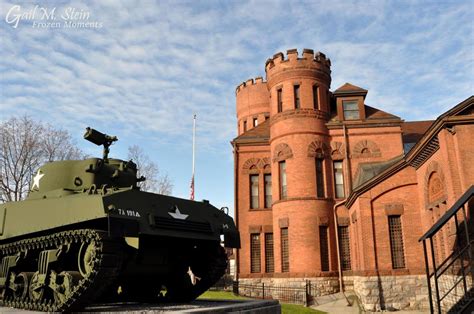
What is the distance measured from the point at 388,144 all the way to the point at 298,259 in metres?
8.71

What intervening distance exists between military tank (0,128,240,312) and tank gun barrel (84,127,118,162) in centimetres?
2

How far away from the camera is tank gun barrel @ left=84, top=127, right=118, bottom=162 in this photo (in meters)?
9.61

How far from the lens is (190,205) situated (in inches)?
352

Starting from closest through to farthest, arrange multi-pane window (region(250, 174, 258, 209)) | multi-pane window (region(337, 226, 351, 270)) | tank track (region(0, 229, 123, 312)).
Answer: tank track (region(0, 229, 123, 312)) < multi-pane window (region(337, 226, 351, 270)) < multi-pane window (region(250, 174, 258, 209))

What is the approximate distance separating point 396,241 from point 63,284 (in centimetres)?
1607

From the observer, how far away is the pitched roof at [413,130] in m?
29.2

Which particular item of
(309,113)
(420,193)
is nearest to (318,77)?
(309,113)

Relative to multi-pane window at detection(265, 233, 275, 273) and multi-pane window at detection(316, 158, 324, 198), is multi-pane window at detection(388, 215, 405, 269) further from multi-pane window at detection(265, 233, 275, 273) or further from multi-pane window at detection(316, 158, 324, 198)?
multi-pane window at detection(265, 233, 275, 273)

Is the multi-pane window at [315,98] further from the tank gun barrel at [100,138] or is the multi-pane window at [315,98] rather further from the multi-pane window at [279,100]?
the tank gun barrel at [100,138]

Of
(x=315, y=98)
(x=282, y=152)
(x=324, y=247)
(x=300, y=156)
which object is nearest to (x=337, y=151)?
(x=300, y=156)

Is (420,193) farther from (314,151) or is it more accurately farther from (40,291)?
(40,291)

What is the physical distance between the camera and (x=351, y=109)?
87.2ft

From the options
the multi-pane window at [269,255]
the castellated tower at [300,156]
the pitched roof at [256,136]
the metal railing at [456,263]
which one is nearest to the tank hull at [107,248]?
the metal railing at [456,263]

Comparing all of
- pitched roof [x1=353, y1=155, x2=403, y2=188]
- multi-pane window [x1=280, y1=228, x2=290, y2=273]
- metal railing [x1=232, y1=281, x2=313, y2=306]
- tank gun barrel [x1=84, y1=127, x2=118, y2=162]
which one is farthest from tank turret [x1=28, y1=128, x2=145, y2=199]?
multi-pane window [x1=280, y1=228, x2=290, y2=273]
